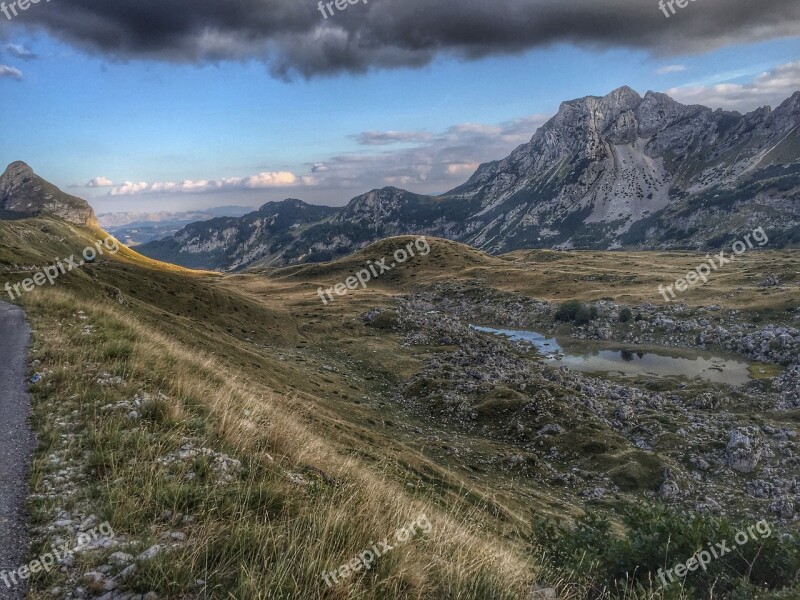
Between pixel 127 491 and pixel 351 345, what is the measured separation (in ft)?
234

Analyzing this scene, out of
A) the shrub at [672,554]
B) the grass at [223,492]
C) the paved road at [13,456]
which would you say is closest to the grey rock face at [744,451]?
the grass at [223,492]

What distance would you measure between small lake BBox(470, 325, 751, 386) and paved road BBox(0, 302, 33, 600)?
7875 centimetres

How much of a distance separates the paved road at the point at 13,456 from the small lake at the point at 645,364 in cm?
7875

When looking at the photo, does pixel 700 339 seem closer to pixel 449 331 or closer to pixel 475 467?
pixel 449 331

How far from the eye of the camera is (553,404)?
49.2m

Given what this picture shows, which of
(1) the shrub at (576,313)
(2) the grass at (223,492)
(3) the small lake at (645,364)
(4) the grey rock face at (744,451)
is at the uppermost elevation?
(2) the grass at (223,492)

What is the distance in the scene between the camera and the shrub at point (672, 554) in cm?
890

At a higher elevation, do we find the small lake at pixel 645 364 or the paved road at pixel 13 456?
the paved road at pixel 13 456

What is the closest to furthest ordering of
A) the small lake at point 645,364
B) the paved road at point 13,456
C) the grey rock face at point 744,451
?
the paved road at point 13,456 < the grey rock face at point 744,451 < the small lake at point 645,364

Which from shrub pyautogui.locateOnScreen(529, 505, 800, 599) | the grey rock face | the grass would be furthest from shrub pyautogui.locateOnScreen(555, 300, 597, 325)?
shrub pyautogui.locateOnScreen(529, 505, 800, 599)

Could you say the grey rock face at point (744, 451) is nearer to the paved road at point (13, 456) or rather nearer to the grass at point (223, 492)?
the grass at point (223, 492)

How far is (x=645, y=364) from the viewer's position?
81125 millimetres

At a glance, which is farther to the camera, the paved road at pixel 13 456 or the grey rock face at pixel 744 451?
the grey rock face at pixel 744 451

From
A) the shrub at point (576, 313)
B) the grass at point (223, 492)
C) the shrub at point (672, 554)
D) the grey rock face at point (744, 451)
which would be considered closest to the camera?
the grass at point (223, 492)
